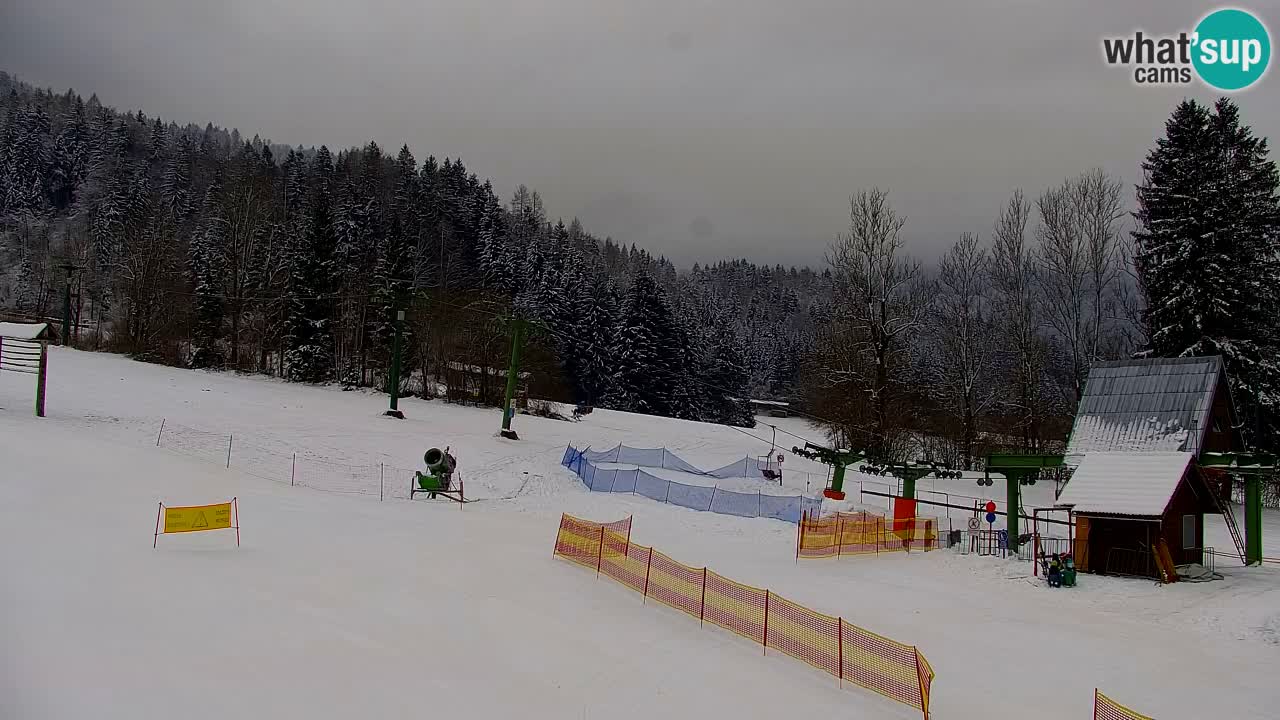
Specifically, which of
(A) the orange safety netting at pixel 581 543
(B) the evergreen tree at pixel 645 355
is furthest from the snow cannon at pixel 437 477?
(B) the evergreen tree at pixel 645 355

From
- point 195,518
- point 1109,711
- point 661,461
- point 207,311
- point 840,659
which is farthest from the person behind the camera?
point 207,311

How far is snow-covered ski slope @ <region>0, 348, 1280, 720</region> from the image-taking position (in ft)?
36.2

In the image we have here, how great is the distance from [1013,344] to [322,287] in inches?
2015

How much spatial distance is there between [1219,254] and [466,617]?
127ft

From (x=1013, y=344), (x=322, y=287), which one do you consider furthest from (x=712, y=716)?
(x=322, y=287)

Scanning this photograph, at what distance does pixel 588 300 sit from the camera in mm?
82312

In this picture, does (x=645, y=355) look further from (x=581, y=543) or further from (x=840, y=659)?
(x=840, y=659)

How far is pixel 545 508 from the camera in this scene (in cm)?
2998

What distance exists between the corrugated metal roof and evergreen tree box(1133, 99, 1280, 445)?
32.5 ft

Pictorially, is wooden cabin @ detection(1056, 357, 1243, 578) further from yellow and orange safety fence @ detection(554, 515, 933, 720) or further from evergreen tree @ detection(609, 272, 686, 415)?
evergreen tree @ detection(609, 272, 686, 415)

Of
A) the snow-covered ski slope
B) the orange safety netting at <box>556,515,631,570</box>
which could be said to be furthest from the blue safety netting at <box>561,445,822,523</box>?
the orange safety netting at <box>556,515,631,570</box>

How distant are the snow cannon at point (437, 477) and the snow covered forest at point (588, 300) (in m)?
17.6

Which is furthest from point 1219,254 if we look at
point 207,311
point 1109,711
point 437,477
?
point 207,311

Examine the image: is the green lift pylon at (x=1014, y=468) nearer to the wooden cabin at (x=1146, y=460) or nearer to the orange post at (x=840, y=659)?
the wooden cabin at (x=1146, y=460)
